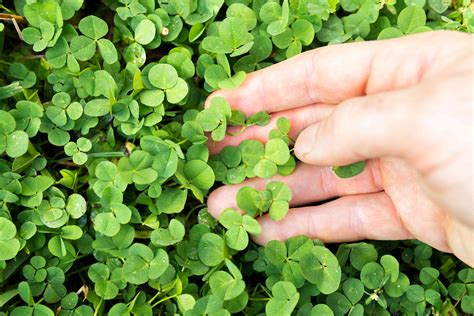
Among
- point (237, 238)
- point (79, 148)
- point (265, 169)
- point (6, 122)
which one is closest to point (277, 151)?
point (265, 169)

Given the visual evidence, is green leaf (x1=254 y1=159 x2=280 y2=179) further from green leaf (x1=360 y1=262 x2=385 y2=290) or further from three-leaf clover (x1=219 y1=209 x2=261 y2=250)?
green leaf (x1=360 y1=262 x2=385 y2=290)

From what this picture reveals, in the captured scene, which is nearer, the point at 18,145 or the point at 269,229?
the point at 18,145

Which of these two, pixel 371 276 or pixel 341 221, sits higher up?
pixel 341 221

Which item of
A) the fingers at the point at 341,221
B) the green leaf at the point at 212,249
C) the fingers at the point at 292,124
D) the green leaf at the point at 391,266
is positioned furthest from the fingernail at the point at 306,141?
the green leaf at the point at 391,266

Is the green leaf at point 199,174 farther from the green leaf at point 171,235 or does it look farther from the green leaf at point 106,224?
the green leaf at point 106,224

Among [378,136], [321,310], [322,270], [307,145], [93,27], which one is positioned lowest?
[321,310]

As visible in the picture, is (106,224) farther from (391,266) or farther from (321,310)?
(391,266)
